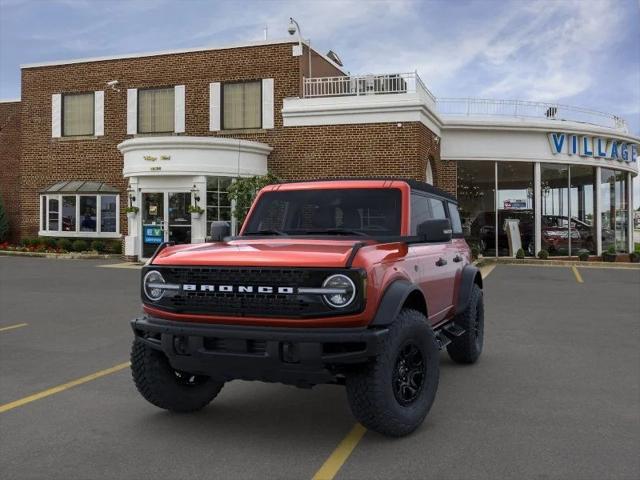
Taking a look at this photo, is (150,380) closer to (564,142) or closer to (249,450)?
(249,450)

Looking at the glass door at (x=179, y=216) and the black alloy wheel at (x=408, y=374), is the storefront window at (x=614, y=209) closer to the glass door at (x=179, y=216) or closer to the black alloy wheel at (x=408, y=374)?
the glass door at (x=179, y=216)

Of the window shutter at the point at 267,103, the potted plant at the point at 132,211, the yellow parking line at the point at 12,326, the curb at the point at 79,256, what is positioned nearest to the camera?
the yellow parking line at the point at 12,326

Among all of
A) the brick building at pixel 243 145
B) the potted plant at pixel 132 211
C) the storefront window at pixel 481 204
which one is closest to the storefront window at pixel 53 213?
the brick building at pixel 243 145

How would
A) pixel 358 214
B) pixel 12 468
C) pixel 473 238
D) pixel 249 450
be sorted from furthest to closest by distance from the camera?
1. pixel 473 238
2. pixel 358 214
3. pixel 249 450
4. pixel 12 468

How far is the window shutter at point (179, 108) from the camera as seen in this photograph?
2240 cm

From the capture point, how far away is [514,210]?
75.0 ft

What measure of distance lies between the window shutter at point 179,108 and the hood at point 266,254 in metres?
18.8

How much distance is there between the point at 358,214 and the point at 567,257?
19.7 m

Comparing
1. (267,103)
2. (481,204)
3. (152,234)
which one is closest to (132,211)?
(152,234)

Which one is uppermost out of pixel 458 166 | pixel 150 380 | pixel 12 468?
pixel 458 166

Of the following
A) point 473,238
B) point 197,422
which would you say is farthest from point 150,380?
point 473,238

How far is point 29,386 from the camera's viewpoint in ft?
18.3

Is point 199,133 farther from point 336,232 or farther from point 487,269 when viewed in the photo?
point 336,232

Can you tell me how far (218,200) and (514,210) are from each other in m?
11.1
